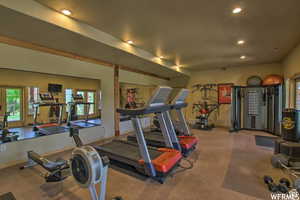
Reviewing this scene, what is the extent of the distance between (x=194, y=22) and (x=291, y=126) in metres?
2.90

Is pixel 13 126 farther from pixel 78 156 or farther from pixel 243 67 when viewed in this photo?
pixel 243 67

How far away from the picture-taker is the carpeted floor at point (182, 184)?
2.15 metres

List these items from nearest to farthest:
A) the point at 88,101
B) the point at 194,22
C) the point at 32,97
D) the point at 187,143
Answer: the point at 194,22
the point at 187,143
the point at 32,97
the point at 88,101

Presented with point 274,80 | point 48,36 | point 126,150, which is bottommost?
point 126,150

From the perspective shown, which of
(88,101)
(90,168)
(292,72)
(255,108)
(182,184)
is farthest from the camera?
(255,108)

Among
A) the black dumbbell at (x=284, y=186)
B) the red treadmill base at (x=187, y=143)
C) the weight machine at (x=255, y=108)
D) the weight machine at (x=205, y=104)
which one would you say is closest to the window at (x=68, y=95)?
the red treadmill base at (x=187, y=143)

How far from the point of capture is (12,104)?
11.4ft

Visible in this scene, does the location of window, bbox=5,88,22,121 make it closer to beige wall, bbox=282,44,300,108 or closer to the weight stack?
the weight stack

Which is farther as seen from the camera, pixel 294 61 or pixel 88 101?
pixel 88 101

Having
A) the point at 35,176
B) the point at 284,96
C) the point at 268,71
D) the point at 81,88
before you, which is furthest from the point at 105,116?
the point at 268,71

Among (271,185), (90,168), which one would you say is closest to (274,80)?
(271,185)

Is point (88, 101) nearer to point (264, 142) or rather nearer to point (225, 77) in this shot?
point (264, 142)

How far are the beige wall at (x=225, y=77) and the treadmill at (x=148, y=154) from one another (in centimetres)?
508

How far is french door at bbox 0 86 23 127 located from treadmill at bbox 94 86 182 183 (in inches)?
84.8
